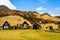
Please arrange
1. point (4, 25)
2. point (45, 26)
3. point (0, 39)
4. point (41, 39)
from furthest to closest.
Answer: point (45, 26), point (4, 25), point (41, 39), point (0, 39)

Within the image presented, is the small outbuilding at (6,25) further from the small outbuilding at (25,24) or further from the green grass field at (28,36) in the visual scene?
the green grass field at (28,36)

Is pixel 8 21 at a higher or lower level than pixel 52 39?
higher

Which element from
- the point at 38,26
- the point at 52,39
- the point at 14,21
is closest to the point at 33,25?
the point at 38,26

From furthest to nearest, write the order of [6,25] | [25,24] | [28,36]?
[25,24]
[6,25]
[28,36]

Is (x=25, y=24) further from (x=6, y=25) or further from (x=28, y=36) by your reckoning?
(x=28, y=36)

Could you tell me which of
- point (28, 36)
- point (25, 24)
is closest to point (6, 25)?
point (25, 24)

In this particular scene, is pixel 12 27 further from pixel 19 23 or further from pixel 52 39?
pixel 52 39

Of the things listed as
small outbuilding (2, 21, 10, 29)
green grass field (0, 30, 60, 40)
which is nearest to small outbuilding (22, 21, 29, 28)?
small outbuilding (2, 21, 10, 29)

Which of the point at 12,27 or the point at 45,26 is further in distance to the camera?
the point at 45,26

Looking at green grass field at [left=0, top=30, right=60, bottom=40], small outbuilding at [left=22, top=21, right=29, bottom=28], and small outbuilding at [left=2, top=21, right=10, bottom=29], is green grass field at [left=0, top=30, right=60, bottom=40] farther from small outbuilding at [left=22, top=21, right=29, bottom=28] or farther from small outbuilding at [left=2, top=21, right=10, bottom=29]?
small outbuilding at [left=22, top=21, right=29, bottom=28]

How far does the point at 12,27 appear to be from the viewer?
7900 centimetres

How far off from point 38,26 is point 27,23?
5463mm

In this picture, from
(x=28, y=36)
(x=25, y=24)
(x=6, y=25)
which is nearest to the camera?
(x=28, y=36)

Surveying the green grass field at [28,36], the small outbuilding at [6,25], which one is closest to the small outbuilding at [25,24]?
the small outbuilding at [6,25]
